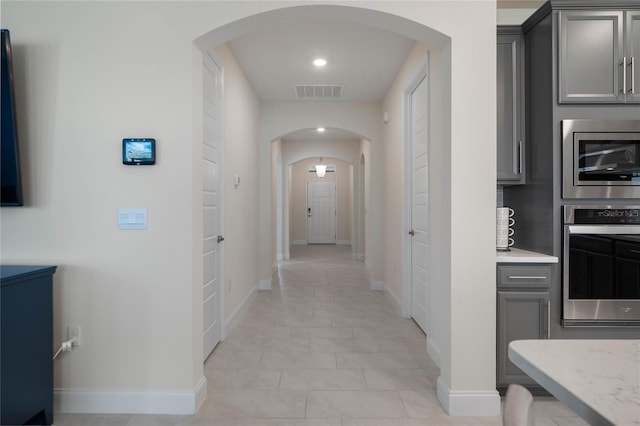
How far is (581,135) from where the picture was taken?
225 centimetres

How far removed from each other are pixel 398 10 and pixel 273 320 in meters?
3.21

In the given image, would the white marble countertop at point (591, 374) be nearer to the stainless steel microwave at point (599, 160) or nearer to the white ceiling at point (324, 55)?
the stainless steel microwave at point (599, 160)

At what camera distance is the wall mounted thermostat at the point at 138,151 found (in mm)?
2156

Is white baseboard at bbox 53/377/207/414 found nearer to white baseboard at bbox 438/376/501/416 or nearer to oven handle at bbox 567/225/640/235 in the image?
white baseboard at bbox 438/376/501/416

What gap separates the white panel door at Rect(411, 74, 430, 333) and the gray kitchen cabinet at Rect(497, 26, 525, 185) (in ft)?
2.69

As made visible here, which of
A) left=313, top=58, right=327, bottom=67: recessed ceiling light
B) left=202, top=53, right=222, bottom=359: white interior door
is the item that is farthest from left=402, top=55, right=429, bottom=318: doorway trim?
left=202, top=53, right=222, bottom=359: white interior door

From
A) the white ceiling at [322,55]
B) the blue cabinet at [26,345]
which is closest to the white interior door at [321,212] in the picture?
the white ceiling at [322,55]

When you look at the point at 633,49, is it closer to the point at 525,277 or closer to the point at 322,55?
the point at 525,277

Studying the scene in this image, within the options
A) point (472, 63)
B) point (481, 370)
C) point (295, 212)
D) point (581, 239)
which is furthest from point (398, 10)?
point (295, 212)

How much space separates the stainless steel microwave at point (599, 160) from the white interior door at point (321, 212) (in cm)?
974

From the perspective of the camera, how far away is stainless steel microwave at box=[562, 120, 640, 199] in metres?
2.25

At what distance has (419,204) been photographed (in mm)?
3645

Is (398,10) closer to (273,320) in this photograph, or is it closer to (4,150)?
(4,150)

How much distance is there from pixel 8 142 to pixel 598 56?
3549 mm
